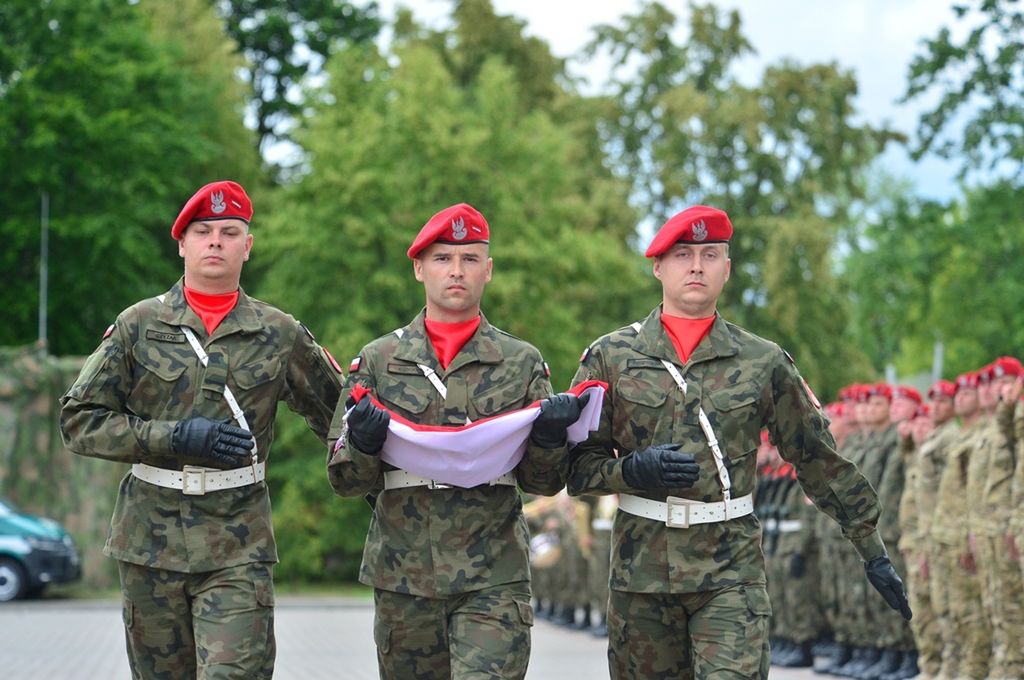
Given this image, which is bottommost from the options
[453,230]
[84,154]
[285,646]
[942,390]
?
[285,646]

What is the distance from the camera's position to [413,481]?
7.39 meters

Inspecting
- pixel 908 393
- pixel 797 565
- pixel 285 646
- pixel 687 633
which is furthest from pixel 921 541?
pixel 687 633

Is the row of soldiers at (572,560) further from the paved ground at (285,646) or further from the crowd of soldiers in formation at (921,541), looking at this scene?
the crowd of soldiers in formation at (921,541)

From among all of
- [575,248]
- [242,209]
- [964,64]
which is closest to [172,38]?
[575,248]

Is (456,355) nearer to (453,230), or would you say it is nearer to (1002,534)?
(453,230)

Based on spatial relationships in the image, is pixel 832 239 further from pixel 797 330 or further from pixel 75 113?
pixel 75 113

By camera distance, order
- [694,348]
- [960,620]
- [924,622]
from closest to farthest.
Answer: [694,348]
[960,620]
[924,622]

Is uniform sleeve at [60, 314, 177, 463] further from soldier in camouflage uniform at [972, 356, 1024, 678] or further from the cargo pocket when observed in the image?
soldier in camouflage uniform at [972, 356, 1024, 678]

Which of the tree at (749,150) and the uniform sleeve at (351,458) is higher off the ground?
the tree at (749,150)

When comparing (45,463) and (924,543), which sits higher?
(45,463)

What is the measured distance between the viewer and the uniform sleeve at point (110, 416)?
738 cm

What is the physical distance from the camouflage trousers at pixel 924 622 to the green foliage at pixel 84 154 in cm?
2555

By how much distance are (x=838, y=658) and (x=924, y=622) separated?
1917 millimetres

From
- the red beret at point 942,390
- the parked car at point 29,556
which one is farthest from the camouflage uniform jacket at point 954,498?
the parked car at point 29,556
